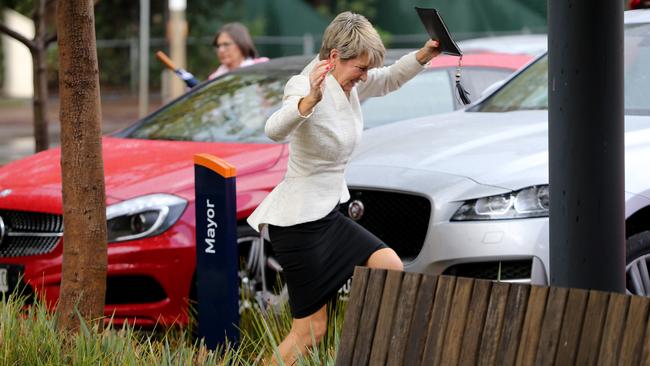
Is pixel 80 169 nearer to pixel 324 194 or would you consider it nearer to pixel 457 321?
pixel 324 194

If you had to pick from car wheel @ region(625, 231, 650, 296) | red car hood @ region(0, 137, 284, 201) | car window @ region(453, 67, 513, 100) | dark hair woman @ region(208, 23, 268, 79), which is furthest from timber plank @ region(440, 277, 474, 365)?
dark hair woman @ region(208, 23, 268, 79)

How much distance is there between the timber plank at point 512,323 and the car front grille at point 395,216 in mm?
2407

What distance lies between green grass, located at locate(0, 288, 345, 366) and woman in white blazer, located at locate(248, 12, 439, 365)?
0.14m

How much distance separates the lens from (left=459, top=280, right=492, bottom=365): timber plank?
3.52 m

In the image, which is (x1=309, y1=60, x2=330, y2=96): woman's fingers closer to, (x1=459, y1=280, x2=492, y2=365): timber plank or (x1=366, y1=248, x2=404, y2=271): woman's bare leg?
(x1=366, y1=248, x2=404, y2=271): woman's bare leg

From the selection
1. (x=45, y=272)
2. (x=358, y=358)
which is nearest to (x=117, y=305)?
(x=45, y=272)

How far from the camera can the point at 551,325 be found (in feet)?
11.1

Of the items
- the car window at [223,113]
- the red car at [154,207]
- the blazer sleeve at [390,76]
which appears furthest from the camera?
the car window at [223,113]

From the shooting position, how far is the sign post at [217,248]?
552cm

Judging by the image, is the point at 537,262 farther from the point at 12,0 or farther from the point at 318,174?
the point at 12,0

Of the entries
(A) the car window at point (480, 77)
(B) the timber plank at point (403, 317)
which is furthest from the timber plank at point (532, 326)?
(A) the car window at point (480, 77)

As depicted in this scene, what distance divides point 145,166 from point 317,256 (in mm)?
2335

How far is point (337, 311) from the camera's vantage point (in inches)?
A: 217

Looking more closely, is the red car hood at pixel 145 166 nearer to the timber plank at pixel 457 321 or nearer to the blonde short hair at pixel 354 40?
the blonde short hair at pixel 354 40
